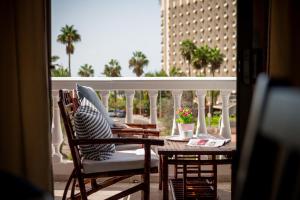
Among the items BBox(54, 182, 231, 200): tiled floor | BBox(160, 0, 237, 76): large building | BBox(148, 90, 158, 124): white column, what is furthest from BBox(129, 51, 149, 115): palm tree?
BBox(54, 182, 231, 200): tiled floor

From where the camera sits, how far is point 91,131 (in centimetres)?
272

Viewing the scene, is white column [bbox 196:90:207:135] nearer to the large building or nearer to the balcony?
the balcony

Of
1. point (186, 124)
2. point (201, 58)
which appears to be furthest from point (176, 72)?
point (186, 124)

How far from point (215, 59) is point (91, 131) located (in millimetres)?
46126

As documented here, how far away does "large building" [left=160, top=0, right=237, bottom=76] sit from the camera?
5209 centimetres

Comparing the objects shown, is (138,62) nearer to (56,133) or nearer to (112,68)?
(112,68)

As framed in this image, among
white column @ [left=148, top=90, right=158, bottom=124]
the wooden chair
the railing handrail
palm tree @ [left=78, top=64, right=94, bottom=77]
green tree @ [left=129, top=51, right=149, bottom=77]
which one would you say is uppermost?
green tree @ [left=129, top=51, right=149, bottom=77]
